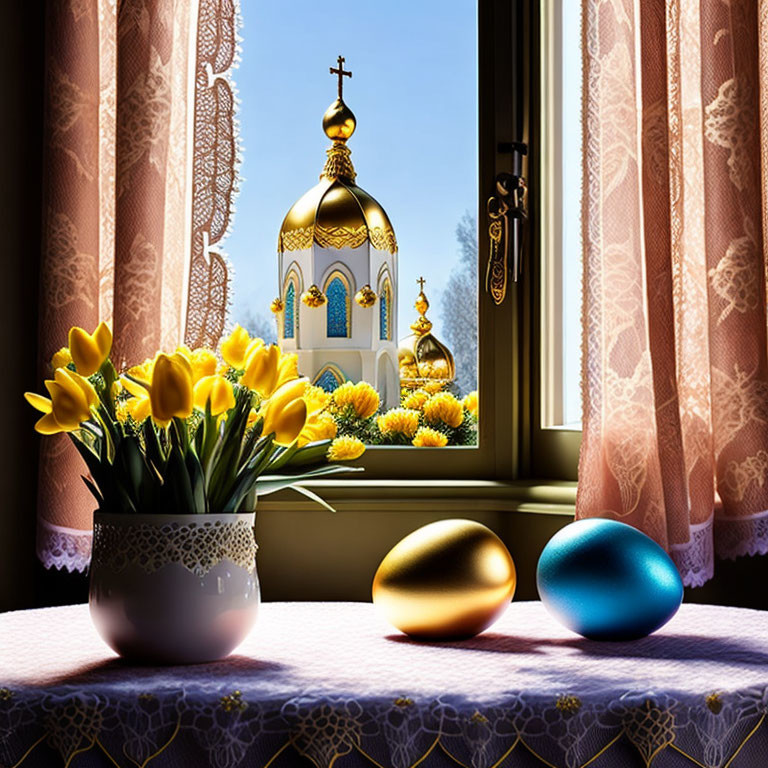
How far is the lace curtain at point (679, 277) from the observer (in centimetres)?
157

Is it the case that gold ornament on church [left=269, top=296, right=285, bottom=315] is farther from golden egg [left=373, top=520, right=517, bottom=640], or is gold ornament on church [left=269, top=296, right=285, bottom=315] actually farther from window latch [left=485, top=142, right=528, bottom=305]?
golden egg [left=373, top=520, right=517, bottom=640]

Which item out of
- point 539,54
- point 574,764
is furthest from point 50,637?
point 539,54

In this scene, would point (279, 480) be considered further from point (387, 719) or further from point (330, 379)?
point (330, 379)

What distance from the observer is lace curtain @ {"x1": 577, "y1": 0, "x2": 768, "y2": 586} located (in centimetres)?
157

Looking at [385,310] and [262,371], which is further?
[385,310]

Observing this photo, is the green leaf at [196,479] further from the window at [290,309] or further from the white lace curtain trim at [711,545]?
the window at [290,309]

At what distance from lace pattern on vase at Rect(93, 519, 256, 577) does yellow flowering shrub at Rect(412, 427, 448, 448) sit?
0.91 m

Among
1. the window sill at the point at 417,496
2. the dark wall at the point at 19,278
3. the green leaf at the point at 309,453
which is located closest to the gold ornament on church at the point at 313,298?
the window sill at the point at 417,496

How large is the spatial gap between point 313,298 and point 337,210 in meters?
0.17

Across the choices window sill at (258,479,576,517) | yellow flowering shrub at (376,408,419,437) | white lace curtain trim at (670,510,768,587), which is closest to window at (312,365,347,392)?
yellow flowering shrub at (376,408,419,437)

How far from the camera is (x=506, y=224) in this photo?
1886mm

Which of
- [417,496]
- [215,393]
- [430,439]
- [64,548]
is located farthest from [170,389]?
[430,439]

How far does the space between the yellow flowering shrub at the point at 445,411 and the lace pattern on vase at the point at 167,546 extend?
3.05 ft

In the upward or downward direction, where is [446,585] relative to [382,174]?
downward
